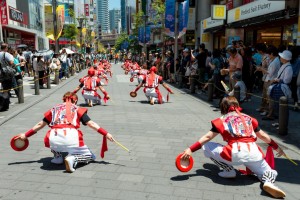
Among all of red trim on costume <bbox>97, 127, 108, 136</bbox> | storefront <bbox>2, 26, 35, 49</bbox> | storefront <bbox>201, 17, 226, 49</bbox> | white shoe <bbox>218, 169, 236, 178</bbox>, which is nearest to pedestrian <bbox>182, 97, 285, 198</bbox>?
white shoe <bbox>218, 169, 236, 178</bbox>

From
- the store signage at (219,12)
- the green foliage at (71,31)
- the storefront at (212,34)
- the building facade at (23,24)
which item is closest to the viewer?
the store signage at (219,12)

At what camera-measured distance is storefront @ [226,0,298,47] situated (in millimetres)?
13318

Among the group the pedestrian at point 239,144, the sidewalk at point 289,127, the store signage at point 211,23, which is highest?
the store signage at point 211,23

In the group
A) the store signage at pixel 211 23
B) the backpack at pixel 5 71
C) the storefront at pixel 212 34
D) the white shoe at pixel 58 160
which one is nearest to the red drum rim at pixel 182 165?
the white shoe at pixel 58 160

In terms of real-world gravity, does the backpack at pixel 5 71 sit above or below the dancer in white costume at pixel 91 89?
above

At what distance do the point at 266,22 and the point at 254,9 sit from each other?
102cm

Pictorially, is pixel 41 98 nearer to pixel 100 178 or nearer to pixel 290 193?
pixel 100 178

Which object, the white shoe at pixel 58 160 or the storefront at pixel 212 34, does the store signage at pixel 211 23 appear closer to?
the storefront at pixel 212 34

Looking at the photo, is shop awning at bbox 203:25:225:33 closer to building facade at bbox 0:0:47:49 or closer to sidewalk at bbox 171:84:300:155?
sidewalk at bbox 171:84:300:155

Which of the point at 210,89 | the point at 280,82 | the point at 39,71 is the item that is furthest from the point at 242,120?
the point at 39,71

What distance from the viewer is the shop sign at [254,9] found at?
1370 centimetres

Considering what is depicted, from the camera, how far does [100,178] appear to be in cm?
442

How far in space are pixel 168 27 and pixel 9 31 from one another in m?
19.7

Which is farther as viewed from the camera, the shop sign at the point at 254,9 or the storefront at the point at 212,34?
the storefront at the point at 212,34
